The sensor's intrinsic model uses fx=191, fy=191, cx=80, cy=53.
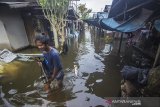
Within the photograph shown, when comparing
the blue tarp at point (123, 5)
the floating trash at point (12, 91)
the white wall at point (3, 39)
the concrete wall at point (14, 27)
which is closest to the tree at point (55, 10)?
the concrete wall at point (14, 27)

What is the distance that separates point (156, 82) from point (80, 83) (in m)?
3.76

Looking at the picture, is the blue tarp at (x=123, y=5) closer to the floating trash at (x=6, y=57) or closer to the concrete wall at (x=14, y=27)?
the floating trash at (x=6, y=57)

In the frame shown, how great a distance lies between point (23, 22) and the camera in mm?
14719

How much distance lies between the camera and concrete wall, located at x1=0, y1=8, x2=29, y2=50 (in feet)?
41.3

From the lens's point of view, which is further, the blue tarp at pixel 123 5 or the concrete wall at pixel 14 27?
the concrete wall at pixel 14 27

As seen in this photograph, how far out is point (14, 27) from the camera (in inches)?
527

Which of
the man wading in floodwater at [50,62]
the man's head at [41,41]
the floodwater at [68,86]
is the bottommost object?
the floodwater at [68,86]

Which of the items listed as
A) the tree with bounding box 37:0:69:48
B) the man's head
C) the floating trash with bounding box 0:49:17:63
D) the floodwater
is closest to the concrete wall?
the tree with bounding box 37:0:69:48

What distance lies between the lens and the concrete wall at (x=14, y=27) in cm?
1260

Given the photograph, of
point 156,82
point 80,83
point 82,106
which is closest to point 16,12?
point 80,83

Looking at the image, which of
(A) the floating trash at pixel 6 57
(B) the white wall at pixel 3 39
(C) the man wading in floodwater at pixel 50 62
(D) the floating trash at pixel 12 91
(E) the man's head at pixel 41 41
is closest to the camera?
(E) the man's head at pixel 41 41

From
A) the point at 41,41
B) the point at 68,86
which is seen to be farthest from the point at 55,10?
the point at 41,41

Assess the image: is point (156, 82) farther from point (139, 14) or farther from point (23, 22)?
point (23, 22)

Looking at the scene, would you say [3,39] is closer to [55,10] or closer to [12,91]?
[55,10]
